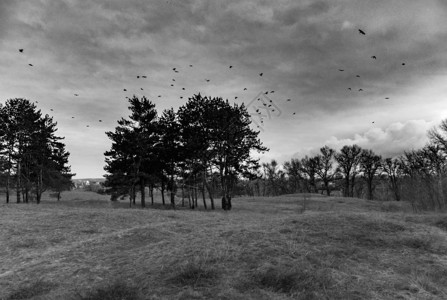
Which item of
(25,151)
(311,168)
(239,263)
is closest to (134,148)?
(25,151)

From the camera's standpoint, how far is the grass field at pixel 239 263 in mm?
5316

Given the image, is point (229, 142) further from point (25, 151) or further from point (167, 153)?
point (25, 151)

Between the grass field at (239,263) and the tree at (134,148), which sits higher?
the tree at (134,148)

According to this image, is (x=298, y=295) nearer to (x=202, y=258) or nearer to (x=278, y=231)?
(x=202, y=258)

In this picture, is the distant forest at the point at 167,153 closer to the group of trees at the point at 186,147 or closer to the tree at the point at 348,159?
the group of trees at the point at 186,147

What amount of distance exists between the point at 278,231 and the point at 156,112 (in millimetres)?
28132

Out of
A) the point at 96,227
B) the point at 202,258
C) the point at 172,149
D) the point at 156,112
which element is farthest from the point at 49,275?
the point at 156,112

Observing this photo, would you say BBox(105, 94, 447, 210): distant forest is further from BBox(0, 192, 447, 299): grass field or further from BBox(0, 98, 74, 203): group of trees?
BBox(0, 192, 447, 299): grass field

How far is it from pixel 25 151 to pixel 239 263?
35.3 meters

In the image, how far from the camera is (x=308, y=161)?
67.2 meters

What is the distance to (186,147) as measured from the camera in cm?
3045

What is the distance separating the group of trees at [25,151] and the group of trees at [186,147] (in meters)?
7.98

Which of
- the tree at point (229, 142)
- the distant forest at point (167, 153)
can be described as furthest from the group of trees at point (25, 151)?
the tree at point (229, 142)

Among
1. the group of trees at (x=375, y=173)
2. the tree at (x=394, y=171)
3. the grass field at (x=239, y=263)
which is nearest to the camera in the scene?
the grass field at (x=239, y=263)
